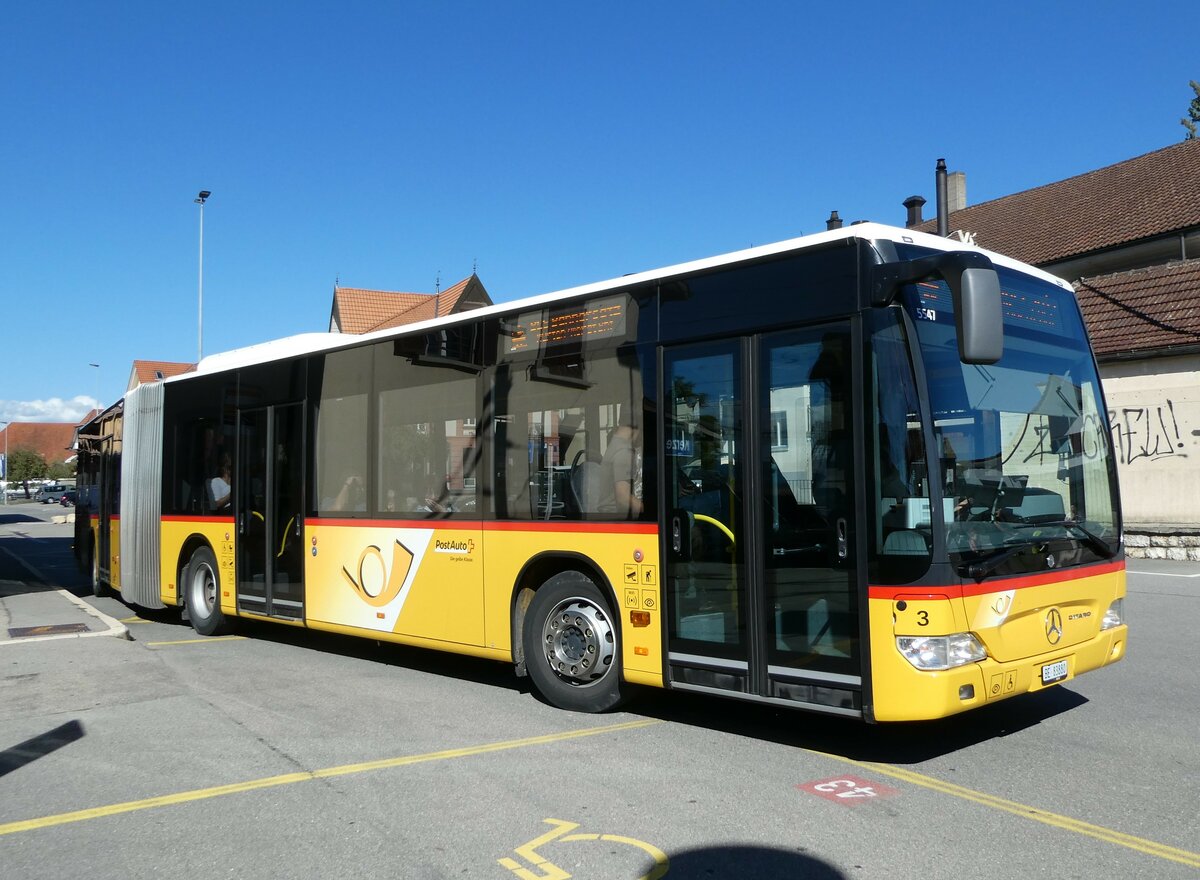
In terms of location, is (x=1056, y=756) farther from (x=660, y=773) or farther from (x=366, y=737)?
(x=366, y=737)

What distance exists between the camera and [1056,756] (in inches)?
238

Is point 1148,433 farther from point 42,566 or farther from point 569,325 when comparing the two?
point 42,566

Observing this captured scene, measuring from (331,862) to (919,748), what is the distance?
3.69 meters

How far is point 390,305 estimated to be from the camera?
67.7 metres

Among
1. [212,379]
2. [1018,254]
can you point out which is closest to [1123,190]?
[1018,254]

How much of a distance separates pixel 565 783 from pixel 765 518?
6.36 feet

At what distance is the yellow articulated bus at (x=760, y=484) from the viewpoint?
5.61 metres

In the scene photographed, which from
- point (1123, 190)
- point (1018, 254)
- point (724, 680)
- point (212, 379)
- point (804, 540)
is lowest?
point (724, 680)

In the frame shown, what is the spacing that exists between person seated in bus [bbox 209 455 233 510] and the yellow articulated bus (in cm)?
265

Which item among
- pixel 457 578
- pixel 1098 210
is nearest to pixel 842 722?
pixel 457 578

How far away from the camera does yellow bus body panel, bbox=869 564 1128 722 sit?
5438mm

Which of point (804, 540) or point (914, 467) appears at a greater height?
point (914, 467)

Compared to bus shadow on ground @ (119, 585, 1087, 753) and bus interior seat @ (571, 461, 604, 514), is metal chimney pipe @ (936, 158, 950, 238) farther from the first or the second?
bus interior seat @ (571, 461, 604, 514)

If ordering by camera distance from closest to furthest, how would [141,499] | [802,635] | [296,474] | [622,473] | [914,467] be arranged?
[914,467] < [802,635] < [622,473] < [296,474] < [141,499]
